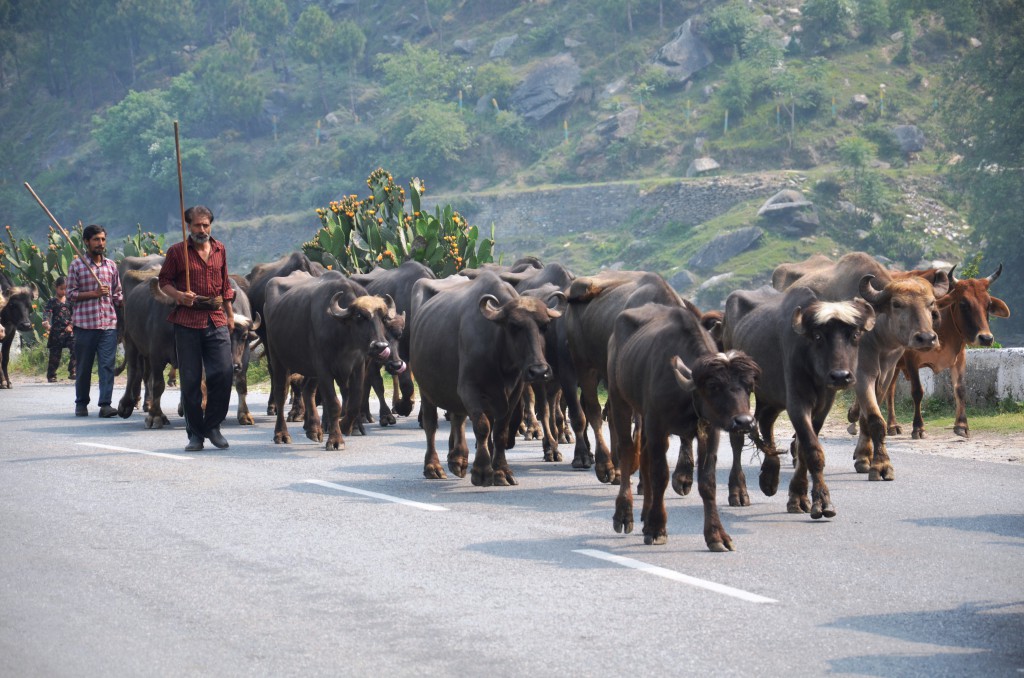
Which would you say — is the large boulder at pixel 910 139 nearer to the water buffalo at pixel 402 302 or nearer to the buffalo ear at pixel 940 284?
the water buffalo at pixel 402 302

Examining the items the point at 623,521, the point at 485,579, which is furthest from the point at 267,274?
the point at 485,579

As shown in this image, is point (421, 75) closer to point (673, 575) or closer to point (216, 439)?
point (216, 439)

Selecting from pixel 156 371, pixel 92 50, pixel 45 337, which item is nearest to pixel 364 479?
pixel 156 371

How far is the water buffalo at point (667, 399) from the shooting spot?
8.90 metres

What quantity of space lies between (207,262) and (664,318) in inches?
252

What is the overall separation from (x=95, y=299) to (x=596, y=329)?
8416 millimetres

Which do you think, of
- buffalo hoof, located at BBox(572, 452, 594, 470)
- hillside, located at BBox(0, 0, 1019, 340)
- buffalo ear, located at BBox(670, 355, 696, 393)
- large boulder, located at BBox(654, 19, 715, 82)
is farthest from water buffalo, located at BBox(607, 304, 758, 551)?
large boulder, located at BBox(654, 19, 715, 82)

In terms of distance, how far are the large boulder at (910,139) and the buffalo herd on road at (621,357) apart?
7336 cm

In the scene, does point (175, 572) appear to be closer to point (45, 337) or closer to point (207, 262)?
point (207, 262)

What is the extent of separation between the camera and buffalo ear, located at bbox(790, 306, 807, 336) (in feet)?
35.0

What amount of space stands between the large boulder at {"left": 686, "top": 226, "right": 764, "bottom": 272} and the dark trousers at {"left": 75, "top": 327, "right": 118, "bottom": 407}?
5805cm

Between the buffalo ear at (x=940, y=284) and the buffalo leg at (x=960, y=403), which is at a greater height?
the buffalo ear at (x=940, y=284)

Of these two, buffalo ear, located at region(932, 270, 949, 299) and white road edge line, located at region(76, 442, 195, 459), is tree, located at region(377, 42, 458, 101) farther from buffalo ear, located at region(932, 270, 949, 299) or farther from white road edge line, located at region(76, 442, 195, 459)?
buffalo ear, located at region(932, 270, 949, 299)

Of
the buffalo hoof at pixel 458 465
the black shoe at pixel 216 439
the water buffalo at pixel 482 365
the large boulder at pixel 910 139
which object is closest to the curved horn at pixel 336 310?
the black shoe at pixel 216 439
